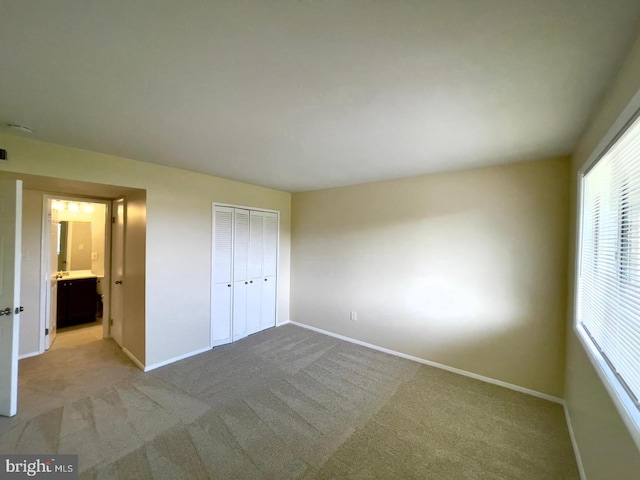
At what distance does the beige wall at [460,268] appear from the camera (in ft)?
8.25

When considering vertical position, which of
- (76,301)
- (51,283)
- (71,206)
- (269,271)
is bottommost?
(76,301)

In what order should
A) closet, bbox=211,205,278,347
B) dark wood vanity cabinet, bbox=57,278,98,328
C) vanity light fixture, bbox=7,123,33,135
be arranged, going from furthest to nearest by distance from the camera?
dark wood vanity cabinet, bbox=57,278,98,328, closet, bbox=211,205,278,347, vanity light fixture, bbox=7,123,33,135

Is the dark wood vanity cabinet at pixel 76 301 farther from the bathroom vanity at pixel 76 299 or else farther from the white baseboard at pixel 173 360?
the white baseboard at pixel 173 360

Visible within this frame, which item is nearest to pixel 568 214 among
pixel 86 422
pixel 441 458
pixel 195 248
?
pixel 441 458

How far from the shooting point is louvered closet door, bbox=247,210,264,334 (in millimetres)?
4051

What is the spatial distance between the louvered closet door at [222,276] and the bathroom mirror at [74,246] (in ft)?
11.8

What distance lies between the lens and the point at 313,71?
1286mm

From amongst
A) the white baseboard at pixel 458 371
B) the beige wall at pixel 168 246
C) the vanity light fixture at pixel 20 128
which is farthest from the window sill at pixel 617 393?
the vanity light fixture at pixel 20 128

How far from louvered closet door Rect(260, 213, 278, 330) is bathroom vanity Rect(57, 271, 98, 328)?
309 cm

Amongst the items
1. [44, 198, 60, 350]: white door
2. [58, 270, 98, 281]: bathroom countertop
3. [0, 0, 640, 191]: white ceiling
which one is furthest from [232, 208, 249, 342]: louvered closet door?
[58, 270, 98, 281]: bathroom countertop

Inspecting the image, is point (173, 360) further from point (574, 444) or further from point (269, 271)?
point (574, 444)

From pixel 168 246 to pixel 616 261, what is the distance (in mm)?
3875

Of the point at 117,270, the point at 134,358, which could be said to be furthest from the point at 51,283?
the point at 134,358

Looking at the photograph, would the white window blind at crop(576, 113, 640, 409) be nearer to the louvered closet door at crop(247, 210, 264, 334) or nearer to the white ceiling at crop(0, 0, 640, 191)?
the white ceiling at crop(0, 0, 640, 191)
